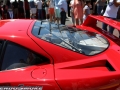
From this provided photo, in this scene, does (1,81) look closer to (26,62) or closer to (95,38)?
(26,62)

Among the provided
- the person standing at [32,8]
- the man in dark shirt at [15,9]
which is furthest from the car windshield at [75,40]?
the man in dark shirt at [15,9]

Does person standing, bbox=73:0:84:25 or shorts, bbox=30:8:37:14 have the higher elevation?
person standing, bbox=73:0:84:25

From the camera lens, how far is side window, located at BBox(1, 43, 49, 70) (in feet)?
6.40

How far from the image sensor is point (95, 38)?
2471mm

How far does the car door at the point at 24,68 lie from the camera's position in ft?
5.82

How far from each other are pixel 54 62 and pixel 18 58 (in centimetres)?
35

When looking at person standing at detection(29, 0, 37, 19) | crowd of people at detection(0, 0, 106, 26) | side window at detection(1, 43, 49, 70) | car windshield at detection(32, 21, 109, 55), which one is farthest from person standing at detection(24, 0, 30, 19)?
side window at detection(1, 43, 49, 70)

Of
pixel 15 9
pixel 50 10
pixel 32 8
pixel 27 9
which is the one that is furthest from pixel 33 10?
pixel 50 10

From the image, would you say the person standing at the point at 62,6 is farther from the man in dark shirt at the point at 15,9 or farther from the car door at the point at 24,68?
the car door at the point at 24,68

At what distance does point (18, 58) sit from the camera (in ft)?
6.53

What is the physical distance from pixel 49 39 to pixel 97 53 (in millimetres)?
494

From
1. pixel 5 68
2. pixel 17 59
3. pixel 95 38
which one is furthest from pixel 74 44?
pixel 5 68

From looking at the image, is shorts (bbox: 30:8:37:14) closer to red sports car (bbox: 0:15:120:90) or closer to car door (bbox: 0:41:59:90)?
red sports car (bbox: 0:15:120:90)

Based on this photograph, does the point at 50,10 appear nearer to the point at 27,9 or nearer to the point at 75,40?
the point at 27,9
